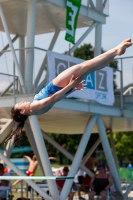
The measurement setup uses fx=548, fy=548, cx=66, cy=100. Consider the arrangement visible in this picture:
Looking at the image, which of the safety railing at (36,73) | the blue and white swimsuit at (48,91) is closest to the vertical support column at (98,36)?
the safety railing at (36,73)

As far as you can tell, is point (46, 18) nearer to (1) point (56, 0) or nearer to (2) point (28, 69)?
(1) point (56, 0)

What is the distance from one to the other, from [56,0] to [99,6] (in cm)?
237

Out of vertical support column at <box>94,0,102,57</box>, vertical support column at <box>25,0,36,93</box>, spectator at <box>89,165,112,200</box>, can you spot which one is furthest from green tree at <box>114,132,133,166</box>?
vertical support column at <box>25,0,36,93</box>

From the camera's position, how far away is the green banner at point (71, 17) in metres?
16.2

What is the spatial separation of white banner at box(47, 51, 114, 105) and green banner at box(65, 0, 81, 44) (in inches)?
40.5

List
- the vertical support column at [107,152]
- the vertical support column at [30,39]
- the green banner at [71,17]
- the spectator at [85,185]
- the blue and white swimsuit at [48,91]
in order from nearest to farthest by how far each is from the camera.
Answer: the blue and white swimsuit at [48,91]
the vertical support column at [30,39]
the green banner at [71,17]
the vertical support column at [107,152]
the spectator at [85,185]

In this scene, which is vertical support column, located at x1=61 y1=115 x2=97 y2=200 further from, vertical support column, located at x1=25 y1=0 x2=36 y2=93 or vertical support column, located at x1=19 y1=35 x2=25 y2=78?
vertical support column, located at x1=19 y1=35 x2=25 y2=78

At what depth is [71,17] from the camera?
53.7 ft

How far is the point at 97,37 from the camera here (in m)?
18.2

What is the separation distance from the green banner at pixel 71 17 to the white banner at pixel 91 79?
3.37 ft

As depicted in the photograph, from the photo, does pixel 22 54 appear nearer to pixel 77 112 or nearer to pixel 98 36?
pixel 98 36

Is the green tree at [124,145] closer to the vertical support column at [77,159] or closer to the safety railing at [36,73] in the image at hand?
the safety railing at [36,73]

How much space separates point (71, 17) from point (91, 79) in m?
1.98

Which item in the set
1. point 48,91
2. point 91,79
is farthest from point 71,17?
point 48,91
